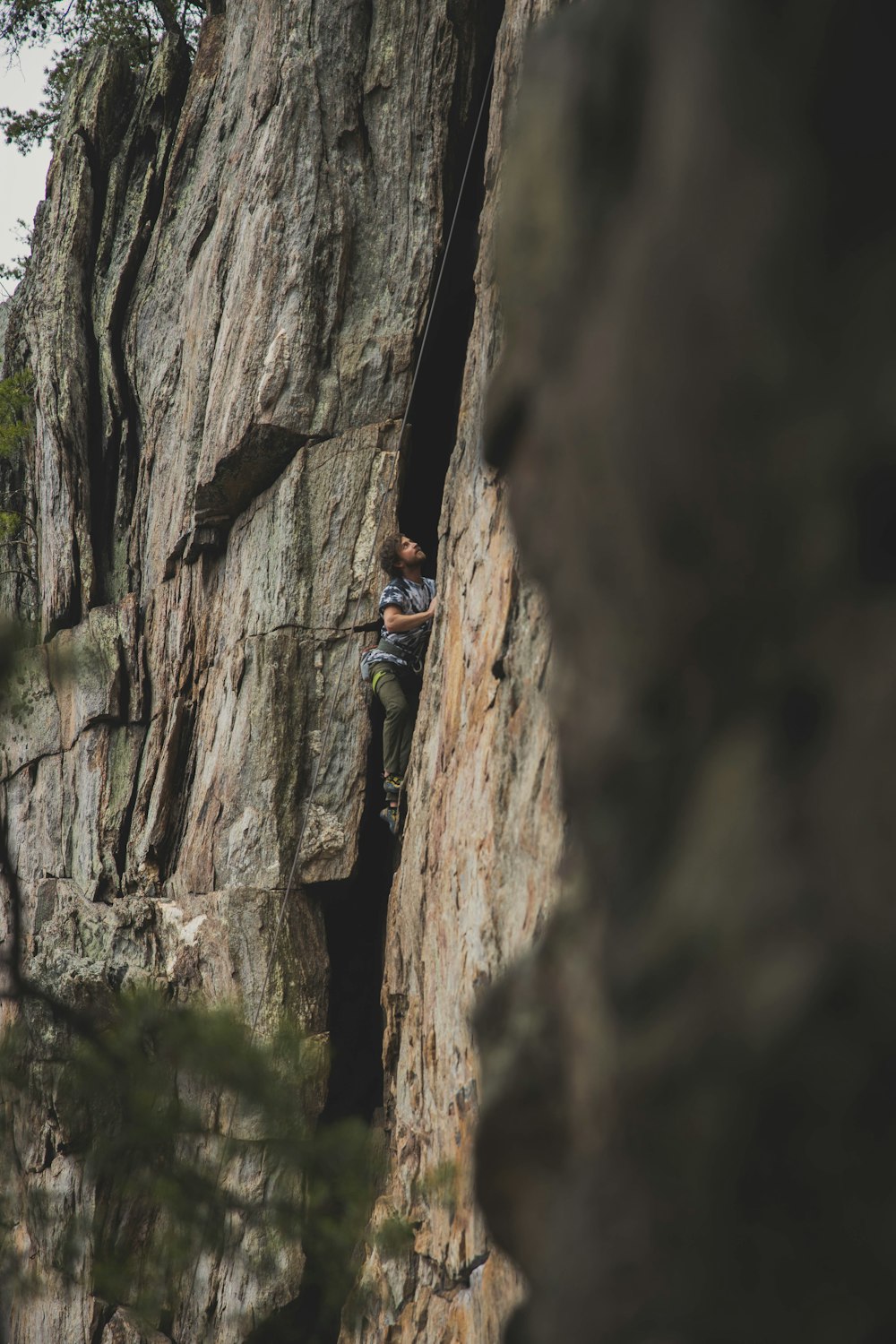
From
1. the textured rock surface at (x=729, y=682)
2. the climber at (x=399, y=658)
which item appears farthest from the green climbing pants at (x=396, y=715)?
the textured rock surface at (x=729, y=682)

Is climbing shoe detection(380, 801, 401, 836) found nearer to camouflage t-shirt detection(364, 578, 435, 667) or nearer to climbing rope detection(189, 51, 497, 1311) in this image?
climbing rope detection(189, 51, 497, 1311)

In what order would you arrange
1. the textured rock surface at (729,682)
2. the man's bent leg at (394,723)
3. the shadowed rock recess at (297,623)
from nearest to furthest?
the textured rock surface at (729,682)
the shadowed rock recess at (297,623)
the man's bent leg at (394,723)

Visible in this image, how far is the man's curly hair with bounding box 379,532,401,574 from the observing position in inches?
402

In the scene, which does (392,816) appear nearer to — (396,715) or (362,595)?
(396,715)

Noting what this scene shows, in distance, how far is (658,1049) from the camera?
2486 mm

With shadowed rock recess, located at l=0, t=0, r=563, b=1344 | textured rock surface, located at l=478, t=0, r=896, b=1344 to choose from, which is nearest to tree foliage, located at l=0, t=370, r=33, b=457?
shadowed rock recess, located at l=0, t=0, r=563, b=1344

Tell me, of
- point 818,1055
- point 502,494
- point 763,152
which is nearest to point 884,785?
point 818,1055

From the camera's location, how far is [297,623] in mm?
11195

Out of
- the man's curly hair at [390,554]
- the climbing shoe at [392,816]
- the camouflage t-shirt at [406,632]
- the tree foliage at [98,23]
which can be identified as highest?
the tree foliage at [98,23]

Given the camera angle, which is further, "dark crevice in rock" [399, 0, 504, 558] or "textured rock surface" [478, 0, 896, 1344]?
"dark crevice in rock" [399, 0, 504, 558]

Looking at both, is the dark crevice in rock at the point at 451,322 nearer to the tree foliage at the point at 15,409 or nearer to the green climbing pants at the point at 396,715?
the green climbing pants at the point at 396,715

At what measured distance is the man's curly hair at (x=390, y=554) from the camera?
10.2 meters

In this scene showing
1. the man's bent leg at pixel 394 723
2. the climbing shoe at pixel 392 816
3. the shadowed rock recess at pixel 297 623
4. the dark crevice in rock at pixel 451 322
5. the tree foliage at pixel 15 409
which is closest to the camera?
the shadowed rock recess at pixel 297 623

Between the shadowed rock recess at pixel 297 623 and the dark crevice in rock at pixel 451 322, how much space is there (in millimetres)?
34
